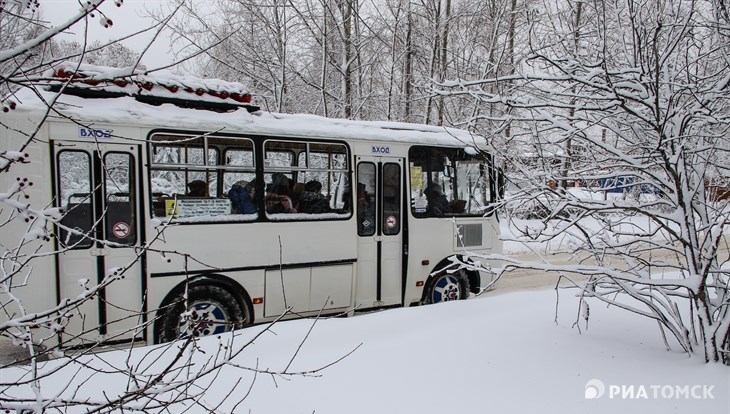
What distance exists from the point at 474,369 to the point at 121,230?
13.6 feet

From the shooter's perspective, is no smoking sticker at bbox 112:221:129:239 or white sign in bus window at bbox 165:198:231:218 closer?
no smoking sticker at bbox 112:221:129:239

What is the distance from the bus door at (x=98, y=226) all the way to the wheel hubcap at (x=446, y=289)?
4.51 meters

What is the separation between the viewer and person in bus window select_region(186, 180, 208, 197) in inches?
246

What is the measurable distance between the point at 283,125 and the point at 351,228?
1741 mm

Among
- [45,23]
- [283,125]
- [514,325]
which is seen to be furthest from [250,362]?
[283,125]

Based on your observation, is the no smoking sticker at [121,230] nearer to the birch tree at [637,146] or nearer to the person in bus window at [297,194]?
the person in bus window at [297,194]

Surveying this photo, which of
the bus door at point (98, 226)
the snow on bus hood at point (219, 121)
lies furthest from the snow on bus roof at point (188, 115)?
the bus door at point (98, 226)

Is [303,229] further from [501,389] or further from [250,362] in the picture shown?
[501,389]

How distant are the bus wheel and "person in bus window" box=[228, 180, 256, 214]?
3.22 metres

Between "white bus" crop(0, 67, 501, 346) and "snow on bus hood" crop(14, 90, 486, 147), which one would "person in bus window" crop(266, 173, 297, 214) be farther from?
"snow on bus hood" crop(14, 90, 486, 147)

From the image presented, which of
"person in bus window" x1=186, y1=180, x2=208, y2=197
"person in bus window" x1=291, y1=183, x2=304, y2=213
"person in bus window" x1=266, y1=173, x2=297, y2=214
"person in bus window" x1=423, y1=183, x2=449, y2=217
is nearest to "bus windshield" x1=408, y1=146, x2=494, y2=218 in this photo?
"person in bus window" x1=423, y1=183, x2=449, y2=217

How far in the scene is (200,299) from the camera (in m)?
6.27

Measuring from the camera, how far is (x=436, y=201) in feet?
27.6

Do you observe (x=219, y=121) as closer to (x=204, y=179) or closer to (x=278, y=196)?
(x=204, y=179)
